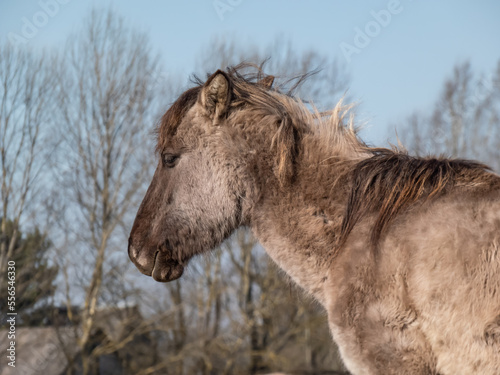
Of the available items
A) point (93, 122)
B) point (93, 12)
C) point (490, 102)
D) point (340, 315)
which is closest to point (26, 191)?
point (93, 122)

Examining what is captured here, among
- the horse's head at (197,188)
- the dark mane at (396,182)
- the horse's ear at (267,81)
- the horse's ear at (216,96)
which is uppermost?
the horse's ear at (267,81)

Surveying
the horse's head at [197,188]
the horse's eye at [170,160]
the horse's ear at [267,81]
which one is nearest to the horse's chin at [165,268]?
the horse's head at [197,188]

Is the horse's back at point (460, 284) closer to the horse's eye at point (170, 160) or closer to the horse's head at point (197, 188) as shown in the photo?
the horse's head at point (197, 188)

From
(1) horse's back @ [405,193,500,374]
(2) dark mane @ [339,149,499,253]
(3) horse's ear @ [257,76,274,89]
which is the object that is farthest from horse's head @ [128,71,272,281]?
(1) horse's back @ [405,193,500,374]

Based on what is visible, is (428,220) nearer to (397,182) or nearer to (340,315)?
(397,182)

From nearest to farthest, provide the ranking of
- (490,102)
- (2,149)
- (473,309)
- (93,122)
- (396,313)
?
(473,309) < (396,313) < (2,149) < (93,122) < (490,102)

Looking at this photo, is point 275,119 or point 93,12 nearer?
point 275,119

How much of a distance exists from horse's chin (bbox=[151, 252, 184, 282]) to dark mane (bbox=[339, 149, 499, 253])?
1.42 meters

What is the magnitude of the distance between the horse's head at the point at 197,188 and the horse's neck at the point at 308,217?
0.25m

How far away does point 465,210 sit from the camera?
311cm

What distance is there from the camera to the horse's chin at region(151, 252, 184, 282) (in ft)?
13.3

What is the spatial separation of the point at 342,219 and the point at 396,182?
44 cm

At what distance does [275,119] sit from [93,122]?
58.2ft

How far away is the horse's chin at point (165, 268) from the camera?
405 cm
